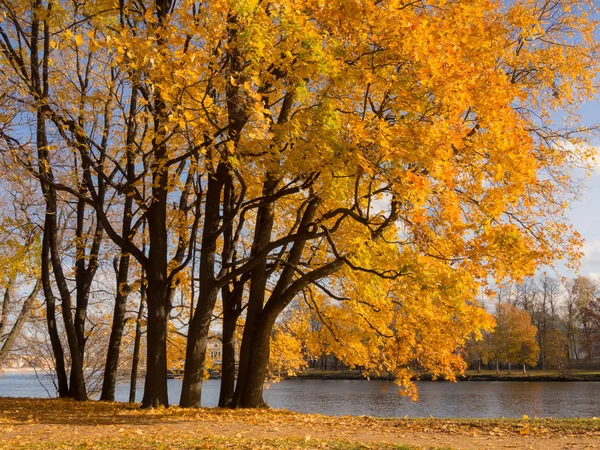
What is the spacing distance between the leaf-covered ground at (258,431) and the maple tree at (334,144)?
1.80 meters

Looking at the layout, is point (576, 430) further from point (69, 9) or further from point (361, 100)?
point (69, 9)

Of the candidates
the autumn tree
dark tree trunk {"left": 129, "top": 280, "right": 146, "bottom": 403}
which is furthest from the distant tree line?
dark tree trunk {"left": 129, "top": 280, "right": 146, "bottom": 403}

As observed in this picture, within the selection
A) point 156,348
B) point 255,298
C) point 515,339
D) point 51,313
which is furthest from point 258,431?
point 515,339

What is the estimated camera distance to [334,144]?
7.83 metres

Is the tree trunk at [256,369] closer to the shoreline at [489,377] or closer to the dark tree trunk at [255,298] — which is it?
the dark tree trunk at [255,298]

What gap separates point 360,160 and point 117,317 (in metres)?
10.1

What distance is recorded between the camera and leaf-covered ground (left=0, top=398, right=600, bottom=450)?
6.68m

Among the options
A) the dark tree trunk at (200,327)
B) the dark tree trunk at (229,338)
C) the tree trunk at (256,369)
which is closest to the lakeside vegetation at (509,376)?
the dark tree trunk at (229,338)

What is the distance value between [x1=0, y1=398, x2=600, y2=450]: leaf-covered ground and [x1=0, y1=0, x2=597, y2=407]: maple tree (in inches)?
71.0

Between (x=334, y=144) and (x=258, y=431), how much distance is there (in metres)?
4.17

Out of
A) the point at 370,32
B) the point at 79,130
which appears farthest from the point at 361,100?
the point at 79,130

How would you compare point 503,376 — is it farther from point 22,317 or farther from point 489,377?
point 22,317

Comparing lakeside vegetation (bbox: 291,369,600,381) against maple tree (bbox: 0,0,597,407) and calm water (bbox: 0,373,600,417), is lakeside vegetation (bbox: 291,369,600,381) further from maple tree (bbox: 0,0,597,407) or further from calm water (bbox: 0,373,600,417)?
maple tree (bbox: 0,0,597,407)

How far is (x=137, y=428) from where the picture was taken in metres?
8.16
